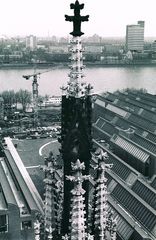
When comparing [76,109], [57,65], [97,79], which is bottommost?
[97,79]

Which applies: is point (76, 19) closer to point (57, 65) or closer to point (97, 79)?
point (97, 79)

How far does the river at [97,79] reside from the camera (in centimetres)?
12244

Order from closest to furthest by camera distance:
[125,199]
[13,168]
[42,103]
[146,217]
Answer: [146,217], [125,199], [13,168], [42,103]

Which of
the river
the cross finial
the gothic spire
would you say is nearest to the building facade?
the gothic spire

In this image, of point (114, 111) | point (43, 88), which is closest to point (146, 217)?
point (114, 111)

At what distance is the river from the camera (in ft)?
402

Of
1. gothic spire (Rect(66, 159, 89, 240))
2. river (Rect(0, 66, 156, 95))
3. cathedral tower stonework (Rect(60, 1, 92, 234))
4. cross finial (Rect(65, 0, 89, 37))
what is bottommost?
river (Rect(0, 66, 156, 95))

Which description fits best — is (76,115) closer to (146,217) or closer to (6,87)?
(146,217)

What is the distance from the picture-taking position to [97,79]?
470 ft

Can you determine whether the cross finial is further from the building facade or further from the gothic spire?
the building facade

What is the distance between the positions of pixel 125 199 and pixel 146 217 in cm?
421

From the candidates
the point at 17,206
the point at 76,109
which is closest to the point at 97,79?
the point at 17,206

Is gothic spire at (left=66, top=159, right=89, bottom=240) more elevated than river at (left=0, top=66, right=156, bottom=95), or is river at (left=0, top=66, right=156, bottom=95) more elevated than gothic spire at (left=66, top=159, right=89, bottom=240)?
gothic spire at (left=66, top=159, right=89, bottom=240)

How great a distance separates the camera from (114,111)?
7300 cm
